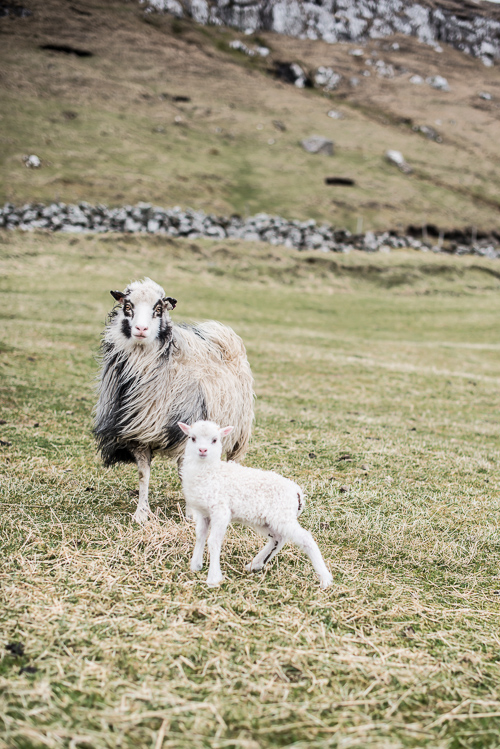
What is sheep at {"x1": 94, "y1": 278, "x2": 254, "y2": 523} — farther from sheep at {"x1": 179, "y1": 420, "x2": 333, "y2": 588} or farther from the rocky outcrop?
the rocky outcrop

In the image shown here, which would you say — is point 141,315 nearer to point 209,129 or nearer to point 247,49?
point 209,129

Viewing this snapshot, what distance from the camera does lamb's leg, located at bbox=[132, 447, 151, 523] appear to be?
537 centimetres

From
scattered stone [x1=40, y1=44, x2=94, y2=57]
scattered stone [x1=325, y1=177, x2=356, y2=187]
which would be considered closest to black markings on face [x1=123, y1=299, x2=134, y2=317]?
scattered stone [x1=325, y1=177, x2=356, y2=187]

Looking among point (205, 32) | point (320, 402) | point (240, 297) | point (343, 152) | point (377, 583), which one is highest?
point (205, 32)

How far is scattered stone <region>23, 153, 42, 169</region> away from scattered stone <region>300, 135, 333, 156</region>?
30.3 m

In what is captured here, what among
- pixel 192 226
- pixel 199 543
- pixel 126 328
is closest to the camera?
pixel 199 543

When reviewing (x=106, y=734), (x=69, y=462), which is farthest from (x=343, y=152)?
(x=106, y=734)

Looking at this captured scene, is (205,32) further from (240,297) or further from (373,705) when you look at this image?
(373,705)

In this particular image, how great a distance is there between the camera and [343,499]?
20.4ft

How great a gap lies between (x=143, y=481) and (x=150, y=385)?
3.08 ft

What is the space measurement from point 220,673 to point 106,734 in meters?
0.71

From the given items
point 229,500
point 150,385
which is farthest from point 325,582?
point 150,385

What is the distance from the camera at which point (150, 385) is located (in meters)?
5.72

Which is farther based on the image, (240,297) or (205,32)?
(205,32)
